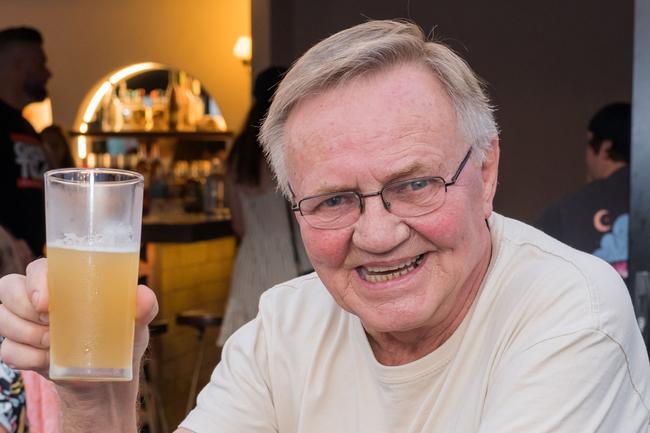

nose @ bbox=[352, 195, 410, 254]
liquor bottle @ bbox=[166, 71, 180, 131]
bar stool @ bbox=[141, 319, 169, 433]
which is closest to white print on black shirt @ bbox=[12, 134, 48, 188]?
bar stool @ bbox=[141, 319, 169, 433]

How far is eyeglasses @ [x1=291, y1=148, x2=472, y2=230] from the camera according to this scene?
4.83ft

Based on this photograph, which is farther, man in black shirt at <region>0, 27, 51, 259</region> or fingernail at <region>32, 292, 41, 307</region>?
man in black shirt at <region>0, 27, 51, 259</region>

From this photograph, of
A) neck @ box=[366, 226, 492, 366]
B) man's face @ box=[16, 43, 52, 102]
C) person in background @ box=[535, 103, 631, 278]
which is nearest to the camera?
neck @ box=[366, 226, 492, 366]

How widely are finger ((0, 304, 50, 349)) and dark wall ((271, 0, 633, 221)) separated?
205 inches

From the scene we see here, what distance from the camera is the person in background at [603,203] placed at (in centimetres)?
380

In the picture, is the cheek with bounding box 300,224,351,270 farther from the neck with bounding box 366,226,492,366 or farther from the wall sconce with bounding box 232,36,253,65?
the wall sconce with bounding box 232,36,253,65

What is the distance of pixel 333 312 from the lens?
1.74 meters

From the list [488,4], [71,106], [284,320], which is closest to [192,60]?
[71,106]

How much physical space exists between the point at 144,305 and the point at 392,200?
0.41 meters

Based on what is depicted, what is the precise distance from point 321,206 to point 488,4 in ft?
17.2

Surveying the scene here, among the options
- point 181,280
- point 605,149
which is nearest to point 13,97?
point 181,280

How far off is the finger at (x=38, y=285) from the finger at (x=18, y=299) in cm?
1

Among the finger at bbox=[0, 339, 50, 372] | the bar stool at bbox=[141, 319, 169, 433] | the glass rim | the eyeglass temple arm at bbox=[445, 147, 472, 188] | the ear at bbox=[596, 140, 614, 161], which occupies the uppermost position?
the glass rim

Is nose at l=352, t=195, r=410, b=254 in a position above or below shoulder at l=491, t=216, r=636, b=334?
above
